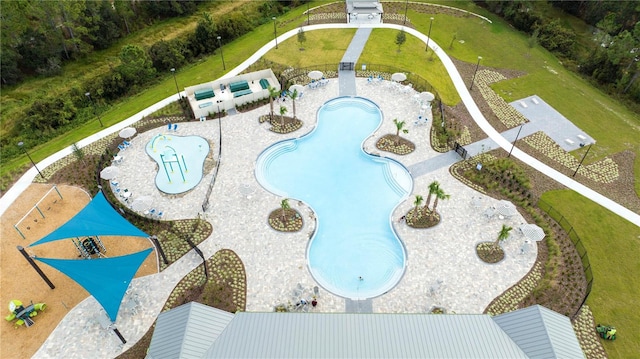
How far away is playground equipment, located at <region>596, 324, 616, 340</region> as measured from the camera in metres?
25.7

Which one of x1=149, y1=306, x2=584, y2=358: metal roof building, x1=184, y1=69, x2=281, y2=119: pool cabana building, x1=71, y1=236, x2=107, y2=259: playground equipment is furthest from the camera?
x1=184, y1=69, x2=281, y2=119: pool cabana building

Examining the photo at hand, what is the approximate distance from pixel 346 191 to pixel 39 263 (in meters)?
25.5

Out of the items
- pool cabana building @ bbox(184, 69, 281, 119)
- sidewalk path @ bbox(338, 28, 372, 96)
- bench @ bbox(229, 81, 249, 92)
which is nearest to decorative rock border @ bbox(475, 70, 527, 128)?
sidewalk path @ bbox(338, 28, 372, 96)

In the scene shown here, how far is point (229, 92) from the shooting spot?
46938 millimetres

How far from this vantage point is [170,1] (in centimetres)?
6594

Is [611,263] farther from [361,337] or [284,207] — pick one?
[284,207]

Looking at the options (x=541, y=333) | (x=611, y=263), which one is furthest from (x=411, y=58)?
(x=541, y=333)

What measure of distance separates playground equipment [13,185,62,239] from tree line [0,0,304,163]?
12.2 metres

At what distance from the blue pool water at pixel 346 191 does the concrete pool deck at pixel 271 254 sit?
0.96 meters

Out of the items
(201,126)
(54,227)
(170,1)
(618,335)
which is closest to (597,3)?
(618,335)

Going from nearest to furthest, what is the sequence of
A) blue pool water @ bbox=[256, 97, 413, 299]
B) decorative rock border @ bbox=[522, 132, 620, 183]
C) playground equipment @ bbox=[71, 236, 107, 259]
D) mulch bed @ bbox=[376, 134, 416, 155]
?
1. blue pool water @ bbox=[256, 97, 413, 299]
2. playground equipment @ bbox=[71, 236, 107, 259]
3. decorative rock border @ bbox=[522, 132, 620, 183]
4. mulch bed @ bbox=[376, 134, 416, 155]

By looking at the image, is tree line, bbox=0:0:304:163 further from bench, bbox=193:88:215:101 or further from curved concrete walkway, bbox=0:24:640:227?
bench, bbox=193:88:215:101

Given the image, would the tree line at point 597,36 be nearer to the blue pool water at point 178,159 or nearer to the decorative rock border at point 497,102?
the decorative rock border at point 497,102

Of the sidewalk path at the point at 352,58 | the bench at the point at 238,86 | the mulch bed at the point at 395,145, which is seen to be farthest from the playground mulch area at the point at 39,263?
the sidewalk path at the point at 352,58
